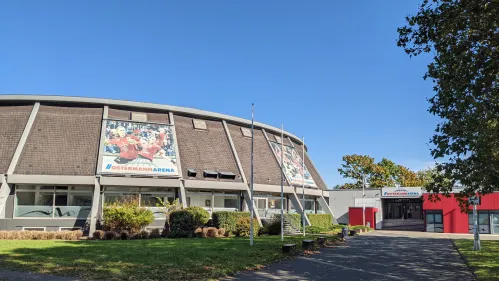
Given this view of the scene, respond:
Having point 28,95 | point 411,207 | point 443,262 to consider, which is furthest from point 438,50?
point 411,207

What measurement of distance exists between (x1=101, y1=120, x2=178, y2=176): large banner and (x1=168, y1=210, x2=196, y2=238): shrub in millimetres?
5284

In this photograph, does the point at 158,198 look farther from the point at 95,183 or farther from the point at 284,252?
the point at 284,252

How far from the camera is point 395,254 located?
21.5 m

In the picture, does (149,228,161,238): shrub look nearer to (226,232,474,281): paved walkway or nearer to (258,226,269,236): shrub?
(258,226,269,236): shrub

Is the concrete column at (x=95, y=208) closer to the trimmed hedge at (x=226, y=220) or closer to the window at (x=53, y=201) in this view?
the window at (x=53, y=201)

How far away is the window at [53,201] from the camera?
102 feet

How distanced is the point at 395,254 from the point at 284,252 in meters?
6.09

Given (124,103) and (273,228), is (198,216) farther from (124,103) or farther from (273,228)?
(124,103)

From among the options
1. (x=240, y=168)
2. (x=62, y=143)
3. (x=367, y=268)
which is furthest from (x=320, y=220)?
(x=367, y=268)

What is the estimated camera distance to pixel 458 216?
47781 mm

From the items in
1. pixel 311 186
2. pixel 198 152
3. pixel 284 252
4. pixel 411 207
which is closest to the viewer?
pixel 284 252

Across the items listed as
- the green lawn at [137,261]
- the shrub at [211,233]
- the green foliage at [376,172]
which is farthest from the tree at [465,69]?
the green foliage at [376,172]

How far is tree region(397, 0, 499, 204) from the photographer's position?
1105 centimetres

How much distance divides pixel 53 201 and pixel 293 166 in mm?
25531
